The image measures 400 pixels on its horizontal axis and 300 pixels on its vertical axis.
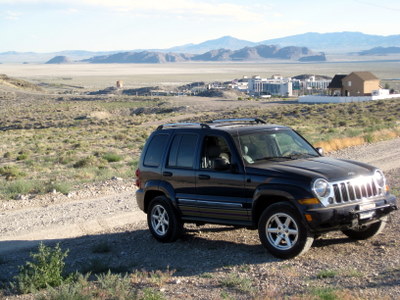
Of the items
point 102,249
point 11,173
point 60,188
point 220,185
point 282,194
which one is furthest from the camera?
point 11,173

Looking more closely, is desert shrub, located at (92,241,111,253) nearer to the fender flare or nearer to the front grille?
the fender flare

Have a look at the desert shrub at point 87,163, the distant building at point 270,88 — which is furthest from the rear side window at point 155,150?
the distant building at point 270,88

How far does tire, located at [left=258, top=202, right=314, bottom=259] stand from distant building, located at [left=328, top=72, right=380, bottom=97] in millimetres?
78418

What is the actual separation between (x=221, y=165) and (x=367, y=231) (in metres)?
2.42

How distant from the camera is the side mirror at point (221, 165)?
886 cm

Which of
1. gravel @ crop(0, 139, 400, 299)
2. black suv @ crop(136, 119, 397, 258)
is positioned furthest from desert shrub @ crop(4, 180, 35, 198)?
black suv @ crop(136, 119, 397, 258)

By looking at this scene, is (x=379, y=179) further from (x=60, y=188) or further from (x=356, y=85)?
(x=356, y=85)

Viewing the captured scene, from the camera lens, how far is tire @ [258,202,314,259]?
8.14m

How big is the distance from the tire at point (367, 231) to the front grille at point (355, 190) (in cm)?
66

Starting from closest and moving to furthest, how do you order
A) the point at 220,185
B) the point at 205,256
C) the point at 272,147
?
the point at 205,256 → the point at 220,185 → the point at 272,147

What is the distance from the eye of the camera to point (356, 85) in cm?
8419

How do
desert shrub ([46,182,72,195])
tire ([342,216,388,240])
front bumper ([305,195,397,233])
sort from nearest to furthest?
front bumper ([305,195,397,233]) → tire ([342,216,388,240]) → desert shrub ([46,182,72,195])

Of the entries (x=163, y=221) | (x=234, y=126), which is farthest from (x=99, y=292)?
(x=234, y=126)

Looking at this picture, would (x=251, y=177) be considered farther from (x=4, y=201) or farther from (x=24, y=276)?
(x=4, y=201)
